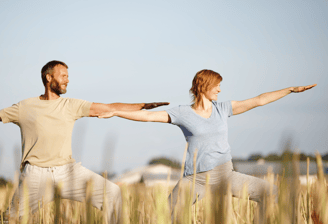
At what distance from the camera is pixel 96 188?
3562 millimetres

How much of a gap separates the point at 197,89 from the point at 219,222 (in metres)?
3.06

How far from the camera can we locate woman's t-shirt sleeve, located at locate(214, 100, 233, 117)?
12.7 feet

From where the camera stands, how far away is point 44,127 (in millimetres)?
3748

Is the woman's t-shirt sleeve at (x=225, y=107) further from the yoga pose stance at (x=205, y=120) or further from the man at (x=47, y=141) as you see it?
the man at (x=47, y=141)

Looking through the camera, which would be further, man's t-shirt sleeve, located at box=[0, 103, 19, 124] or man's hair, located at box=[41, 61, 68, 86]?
man's hair, located at box=[41, 61, 68, 86]

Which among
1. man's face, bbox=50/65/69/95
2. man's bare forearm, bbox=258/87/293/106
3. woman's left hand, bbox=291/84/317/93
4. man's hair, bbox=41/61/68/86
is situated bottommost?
man's bare forearm, bbox=258/87/293/106

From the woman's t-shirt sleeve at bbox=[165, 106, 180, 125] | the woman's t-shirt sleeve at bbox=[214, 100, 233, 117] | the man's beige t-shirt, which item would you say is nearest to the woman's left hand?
the woman's t-shirt sleeve at bbox=[214, 100, 233, 117]

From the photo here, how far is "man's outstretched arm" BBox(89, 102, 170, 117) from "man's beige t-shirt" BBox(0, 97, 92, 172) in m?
0.17

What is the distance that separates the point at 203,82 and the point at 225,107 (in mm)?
406

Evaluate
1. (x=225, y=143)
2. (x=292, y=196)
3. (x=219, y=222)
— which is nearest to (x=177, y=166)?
(x=219, y=222)

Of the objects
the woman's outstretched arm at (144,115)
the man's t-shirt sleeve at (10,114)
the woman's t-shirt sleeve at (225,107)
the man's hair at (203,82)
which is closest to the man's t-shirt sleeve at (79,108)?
the woman's outstretched arm at (144,115)

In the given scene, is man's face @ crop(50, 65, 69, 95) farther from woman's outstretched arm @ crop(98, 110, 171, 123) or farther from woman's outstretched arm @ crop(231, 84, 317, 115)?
woman's outstretched arm @ crop(231, 84, 317, 115)

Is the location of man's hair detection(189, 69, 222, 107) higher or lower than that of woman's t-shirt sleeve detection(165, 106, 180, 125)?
higher

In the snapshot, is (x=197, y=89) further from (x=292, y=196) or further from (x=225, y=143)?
(x=292, y=196)
